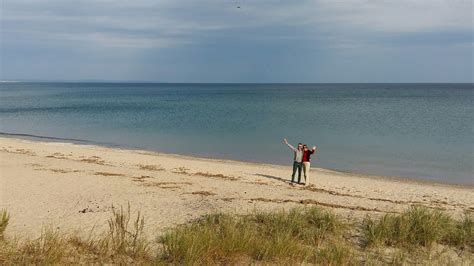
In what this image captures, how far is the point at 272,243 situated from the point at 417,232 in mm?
2864

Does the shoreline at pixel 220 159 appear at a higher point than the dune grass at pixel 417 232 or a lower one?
lower

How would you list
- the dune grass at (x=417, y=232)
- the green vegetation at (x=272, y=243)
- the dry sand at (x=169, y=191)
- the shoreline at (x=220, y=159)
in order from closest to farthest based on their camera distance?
the green vegetation at (x=272, y=243), the dune grass at (x=417, y=232), the dry sand at (x=169, y=191), the shoreline at (x=220, y=159)

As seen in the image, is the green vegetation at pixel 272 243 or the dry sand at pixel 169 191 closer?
the green vegetation at pixel 272 243

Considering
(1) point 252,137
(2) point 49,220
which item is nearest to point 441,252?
(2) point 49,220

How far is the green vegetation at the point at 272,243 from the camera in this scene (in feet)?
22.5

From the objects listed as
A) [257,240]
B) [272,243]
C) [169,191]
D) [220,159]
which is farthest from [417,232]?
[220,159]

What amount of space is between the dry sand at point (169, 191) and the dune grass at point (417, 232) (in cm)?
154

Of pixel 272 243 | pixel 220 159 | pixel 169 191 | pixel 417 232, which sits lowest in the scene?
pixel 220 159

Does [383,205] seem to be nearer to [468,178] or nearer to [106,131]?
[468,178]

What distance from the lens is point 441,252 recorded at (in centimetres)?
771

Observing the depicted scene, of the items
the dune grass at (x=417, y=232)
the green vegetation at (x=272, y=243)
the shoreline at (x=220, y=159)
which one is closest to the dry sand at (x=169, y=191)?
the shoreline at (x=220, y=159)

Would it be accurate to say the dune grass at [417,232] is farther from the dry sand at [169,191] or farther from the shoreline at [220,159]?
the shoreline at [220,159]

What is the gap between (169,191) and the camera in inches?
548

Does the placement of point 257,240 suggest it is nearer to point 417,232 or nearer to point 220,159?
point 417,232
